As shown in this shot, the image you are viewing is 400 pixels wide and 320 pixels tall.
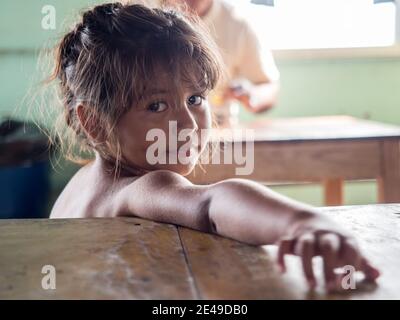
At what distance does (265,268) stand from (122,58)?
1.40ft

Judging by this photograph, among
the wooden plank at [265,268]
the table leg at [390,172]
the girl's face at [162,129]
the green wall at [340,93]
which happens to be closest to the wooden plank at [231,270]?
the wooden plank at [265,268]

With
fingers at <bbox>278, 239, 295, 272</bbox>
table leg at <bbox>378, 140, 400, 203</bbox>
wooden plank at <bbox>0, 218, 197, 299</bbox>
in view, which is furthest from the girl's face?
table leg at <bbox>378, 140, 400, 203</bbox>

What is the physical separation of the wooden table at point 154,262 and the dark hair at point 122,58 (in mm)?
211

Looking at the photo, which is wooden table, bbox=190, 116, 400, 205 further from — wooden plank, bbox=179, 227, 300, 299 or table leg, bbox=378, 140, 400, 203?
wooden plank, bbox=179, 227, 300, 299

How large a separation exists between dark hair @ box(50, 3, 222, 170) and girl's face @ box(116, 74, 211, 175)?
1cm

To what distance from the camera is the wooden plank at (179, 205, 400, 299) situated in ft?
1.32

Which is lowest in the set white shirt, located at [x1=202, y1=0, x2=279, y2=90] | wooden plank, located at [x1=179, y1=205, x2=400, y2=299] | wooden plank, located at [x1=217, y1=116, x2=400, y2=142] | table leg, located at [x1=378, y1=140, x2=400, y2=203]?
table leg, located at [x1=378, y1=140, x2=400, y2=203]

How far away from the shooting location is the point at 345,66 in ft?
9.43

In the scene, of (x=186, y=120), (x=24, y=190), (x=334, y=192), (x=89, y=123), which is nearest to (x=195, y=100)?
(x=186, y=120)

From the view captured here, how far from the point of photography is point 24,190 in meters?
2.29

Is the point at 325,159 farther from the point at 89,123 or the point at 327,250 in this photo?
the point at 327,250
